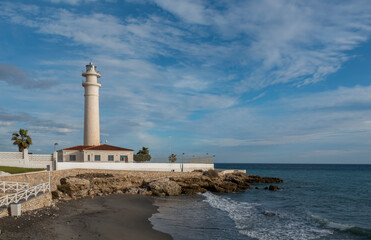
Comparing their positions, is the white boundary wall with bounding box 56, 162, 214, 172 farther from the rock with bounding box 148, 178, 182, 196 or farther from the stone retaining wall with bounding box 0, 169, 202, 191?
the rock with bounding box 148, 178, 182, 196

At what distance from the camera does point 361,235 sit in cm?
1739

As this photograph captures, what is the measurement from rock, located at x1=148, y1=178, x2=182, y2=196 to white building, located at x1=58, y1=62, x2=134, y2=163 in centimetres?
1110

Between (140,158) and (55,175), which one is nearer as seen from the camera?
(55,175)

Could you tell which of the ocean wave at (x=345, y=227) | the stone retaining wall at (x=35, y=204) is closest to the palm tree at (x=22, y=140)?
the stone retaining wall at (x=35, y=204)

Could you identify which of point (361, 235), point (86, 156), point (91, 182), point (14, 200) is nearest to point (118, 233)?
point (14, 200)

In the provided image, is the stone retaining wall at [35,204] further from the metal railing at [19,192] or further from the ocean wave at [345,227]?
the ocean wave at [345,227]

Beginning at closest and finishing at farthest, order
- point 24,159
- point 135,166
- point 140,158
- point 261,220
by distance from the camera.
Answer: point 261,220, point 24,159, point 135,166, point 140,158

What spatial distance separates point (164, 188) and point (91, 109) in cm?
2018

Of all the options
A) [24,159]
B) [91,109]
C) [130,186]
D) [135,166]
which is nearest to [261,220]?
[130,186]

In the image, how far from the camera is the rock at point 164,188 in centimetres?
3197

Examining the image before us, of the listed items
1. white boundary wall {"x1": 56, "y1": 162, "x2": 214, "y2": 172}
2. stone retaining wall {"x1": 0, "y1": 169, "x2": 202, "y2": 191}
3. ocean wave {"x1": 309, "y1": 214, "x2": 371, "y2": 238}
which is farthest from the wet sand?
ocean wave {"x1": 309, "y1": 214, "x2": 371, "y2": 238}

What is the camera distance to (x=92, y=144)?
44.7 metres

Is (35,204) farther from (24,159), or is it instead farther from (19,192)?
(24,159)

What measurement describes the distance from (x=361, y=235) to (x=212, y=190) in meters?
21.2
